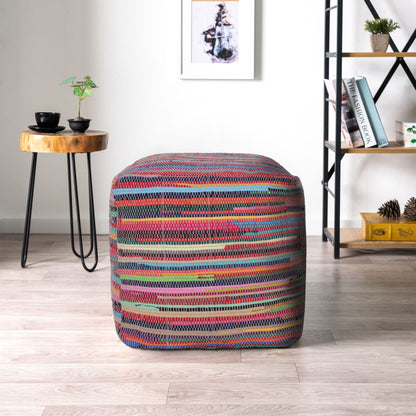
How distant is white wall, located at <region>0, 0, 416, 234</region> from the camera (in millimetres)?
2947

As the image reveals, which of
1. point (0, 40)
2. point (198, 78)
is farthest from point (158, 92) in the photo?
point (0, 40)

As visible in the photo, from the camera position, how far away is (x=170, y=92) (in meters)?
3.01

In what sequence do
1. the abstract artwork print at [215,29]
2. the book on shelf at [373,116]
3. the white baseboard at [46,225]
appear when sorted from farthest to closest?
the white baseboard at [46,225], the abstract artwork print at [215,29], the book on shelf at [373,116]

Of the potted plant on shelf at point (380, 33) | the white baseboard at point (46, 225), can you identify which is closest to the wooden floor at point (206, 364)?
the white baseboard at point (46, 225)

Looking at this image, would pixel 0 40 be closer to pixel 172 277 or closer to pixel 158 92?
pixel 158 92

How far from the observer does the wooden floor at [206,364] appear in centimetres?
143

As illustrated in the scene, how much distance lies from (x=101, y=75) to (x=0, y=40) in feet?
1.63

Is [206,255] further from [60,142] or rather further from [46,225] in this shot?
[46,225]

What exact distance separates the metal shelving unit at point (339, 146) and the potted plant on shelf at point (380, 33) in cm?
6

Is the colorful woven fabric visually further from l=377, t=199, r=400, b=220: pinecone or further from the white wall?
the white wall

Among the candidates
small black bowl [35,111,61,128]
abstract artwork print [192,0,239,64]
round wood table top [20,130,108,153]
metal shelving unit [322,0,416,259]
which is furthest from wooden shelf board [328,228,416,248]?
small black bowl [35,111,61,128]

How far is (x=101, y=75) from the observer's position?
300 centimetres

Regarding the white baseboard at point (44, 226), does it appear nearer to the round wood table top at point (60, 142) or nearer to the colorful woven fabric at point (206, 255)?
the round wood table top at point (60, 142)

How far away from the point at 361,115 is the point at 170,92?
3.01 ft
